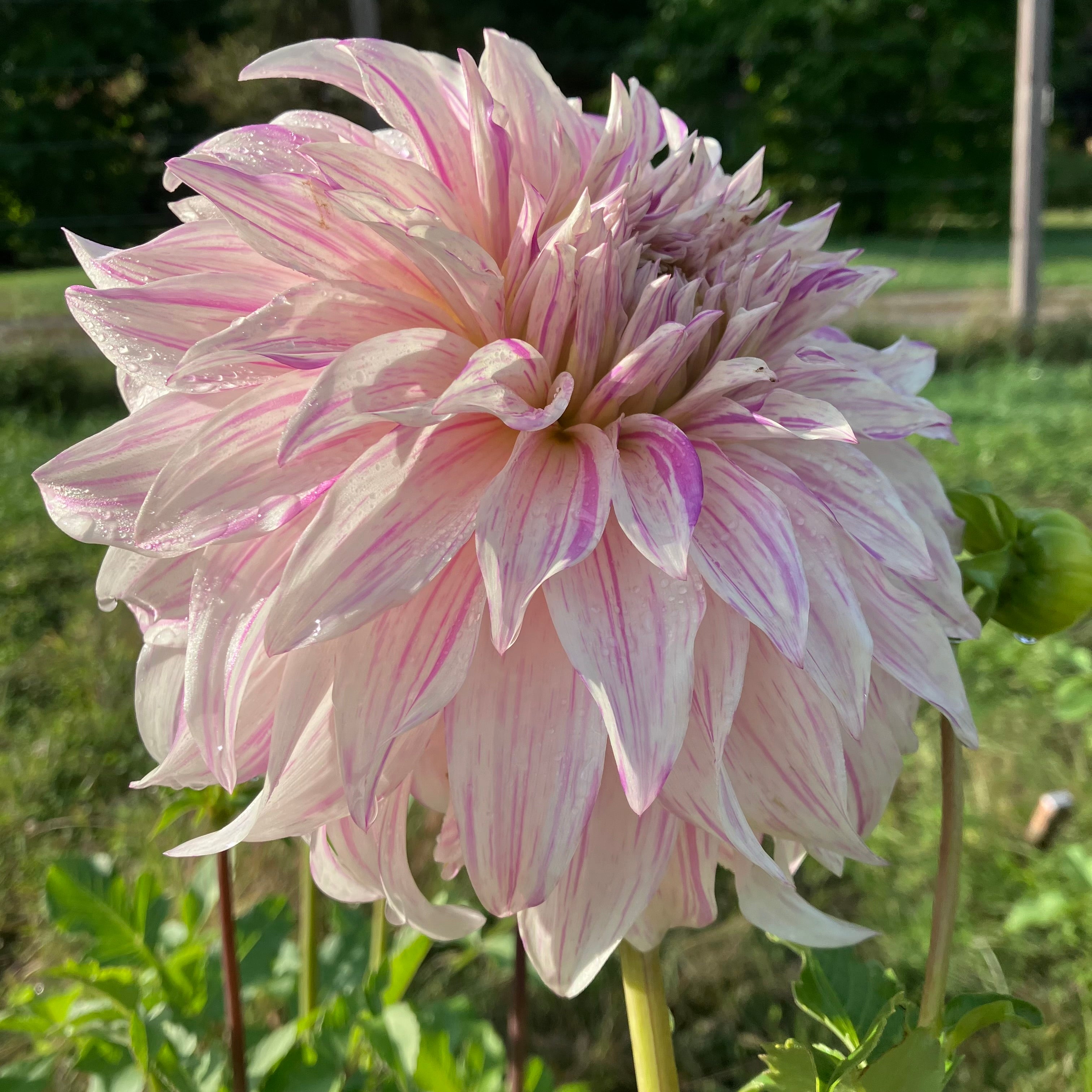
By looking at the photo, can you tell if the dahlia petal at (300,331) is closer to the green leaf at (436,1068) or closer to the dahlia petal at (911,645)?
the dahlia petal at (911,645)

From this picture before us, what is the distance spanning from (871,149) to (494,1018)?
26.7 ft

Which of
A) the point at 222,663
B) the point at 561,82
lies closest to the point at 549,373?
the point at 222,663

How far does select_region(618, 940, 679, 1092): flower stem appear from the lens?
0.44 m

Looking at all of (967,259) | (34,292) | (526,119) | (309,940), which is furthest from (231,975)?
(967,259)

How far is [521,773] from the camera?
1.27ft

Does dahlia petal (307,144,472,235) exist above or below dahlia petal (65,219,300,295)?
above

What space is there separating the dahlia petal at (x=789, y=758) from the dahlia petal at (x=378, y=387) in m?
0.18

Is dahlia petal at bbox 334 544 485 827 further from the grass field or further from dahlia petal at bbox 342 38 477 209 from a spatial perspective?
the grass field

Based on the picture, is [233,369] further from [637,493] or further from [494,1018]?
[494,1018]

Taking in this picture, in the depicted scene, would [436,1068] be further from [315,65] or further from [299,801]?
[315,65]

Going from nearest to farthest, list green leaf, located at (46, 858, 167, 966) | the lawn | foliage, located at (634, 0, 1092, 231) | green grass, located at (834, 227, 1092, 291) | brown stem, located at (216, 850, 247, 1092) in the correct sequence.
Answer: brown stem, located at (216, 850, 247, 1092) < green leaf, located at (46, 858, 167, 966) < the lawn < green grass, located at (834, 227, 1092, 291) < foliage, located at (634, 0, 1092, 231)

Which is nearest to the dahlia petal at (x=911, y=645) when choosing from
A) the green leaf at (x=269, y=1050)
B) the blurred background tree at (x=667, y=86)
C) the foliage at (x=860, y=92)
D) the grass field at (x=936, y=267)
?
the green leaf at (x=269, y=1050)

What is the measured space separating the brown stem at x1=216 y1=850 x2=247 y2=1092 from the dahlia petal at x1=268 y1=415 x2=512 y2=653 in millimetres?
300

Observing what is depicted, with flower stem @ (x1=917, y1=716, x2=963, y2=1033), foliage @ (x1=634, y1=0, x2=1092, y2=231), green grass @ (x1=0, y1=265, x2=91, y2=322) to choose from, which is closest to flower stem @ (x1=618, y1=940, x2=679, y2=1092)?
flower stem @ (x1=917, y1=716, x2=963, y2=1033)
